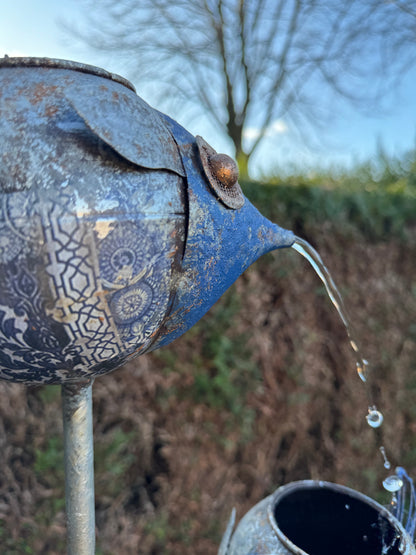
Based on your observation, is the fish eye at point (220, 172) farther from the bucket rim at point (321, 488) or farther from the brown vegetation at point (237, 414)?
the brown vegetation at point (237, 414)

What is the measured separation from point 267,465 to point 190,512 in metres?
0.41

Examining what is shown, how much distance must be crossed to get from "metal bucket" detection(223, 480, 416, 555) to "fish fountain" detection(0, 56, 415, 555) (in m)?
0.57

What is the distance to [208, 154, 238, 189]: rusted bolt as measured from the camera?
2.24ft

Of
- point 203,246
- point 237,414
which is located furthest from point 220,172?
point 237,414

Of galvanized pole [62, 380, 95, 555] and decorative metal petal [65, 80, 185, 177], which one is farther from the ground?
decorative metal petal [65, 80, 185, 177]

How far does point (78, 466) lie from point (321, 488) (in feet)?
2.07

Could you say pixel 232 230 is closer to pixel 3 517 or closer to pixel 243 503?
pixel 3 517

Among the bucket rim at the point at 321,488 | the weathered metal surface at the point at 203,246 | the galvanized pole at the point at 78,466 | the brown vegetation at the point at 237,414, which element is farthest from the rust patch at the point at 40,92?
the brown vegetation at the point at 237,414

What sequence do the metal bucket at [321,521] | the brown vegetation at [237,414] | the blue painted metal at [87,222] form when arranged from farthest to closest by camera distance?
the brown vegetation at [237,414] → the metal bucket at [321,521] → the blue painted metal at [87,222]

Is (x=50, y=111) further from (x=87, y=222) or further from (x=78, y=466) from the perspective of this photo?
(x=78, y=466)

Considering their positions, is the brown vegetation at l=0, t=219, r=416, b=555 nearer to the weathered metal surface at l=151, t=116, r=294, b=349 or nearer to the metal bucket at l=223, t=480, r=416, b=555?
the metal bucket at l=223, t=480, r=416, b=555

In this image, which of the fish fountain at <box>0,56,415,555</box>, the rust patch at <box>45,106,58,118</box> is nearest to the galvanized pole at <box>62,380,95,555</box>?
the fish fountain at <box>0,56,415,555</box>

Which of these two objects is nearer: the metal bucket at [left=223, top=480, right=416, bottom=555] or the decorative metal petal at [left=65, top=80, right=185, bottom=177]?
the decorative metal petal at [left=65, top=80, right=185, bottom=177]

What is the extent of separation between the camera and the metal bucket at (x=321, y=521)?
948mm
